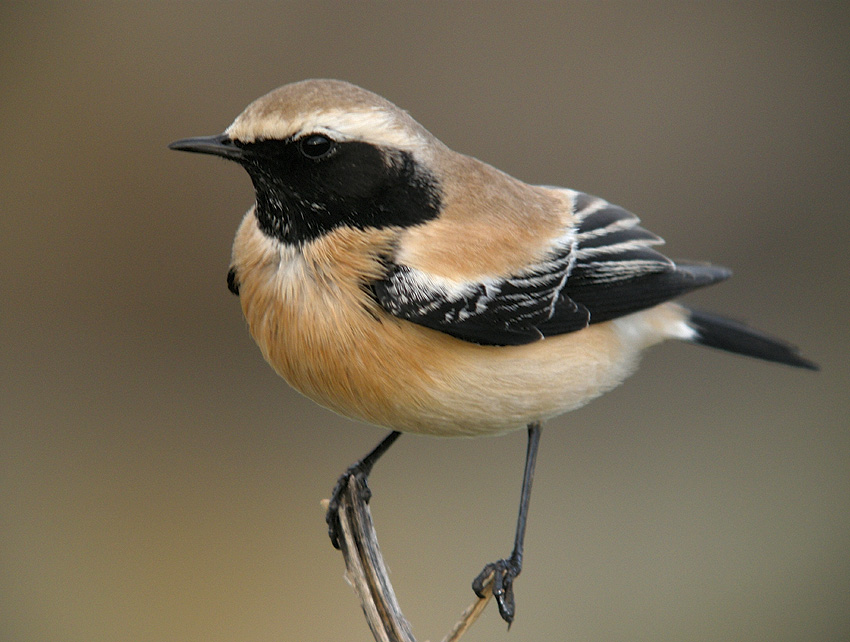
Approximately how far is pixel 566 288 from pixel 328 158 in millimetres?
1129

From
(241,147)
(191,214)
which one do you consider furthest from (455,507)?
(241,147)

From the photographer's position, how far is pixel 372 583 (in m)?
3.17

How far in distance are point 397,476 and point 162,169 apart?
2.95 metres

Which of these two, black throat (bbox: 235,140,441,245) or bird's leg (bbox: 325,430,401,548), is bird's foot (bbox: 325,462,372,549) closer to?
bird's leg (bbox: 325,430,401,548)

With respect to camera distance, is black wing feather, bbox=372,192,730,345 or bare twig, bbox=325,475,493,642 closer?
bare twig, bbox=325,475,493,642

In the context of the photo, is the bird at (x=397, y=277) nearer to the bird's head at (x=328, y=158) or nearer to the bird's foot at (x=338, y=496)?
the bird's head at (x=328, y=158)

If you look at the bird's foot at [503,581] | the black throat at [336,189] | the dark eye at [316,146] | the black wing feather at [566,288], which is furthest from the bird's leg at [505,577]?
the dark eye at [316,146]

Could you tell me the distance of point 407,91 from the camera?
6887 mm

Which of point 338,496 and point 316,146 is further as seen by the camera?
point 338,496

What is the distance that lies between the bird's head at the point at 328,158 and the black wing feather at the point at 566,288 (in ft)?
0.90

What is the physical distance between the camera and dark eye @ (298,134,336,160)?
311 cm

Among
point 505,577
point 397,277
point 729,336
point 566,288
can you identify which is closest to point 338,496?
point 505,577

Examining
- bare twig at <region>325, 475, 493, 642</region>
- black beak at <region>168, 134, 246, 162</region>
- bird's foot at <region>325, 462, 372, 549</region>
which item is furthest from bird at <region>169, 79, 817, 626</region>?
bird's foot at <region>325, 462, 372, 549</region>

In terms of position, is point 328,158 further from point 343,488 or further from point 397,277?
point 343,488
